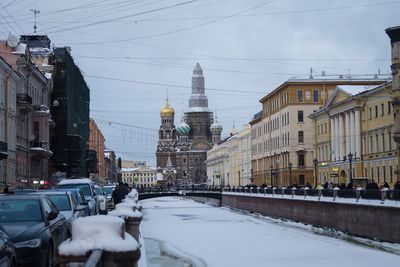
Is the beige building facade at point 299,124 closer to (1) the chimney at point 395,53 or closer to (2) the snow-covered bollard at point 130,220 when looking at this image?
(1) the chimney at point 395,53

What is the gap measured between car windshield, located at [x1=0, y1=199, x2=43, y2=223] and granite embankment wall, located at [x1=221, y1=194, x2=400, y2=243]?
22274 mm

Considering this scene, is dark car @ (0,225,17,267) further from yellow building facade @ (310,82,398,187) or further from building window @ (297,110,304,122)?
building window @ (297,110,304,122)

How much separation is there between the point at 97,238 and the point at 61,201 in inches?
528

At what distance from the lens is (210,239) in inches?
1314

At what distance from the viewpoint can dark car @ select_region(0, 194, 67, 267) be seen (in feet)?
39.7

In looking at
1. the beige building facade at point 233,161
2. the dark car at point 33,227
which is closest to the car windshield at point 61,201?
the dark car at point 33,227

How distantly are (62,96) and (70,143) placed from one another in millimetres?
4730

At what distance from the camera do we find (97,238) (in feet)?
21.5

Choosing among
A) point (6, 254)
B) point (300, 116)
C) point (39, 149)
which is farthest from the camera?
point (300, 116)

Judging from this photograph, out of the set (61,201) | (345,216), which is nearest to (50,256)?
(61,201)

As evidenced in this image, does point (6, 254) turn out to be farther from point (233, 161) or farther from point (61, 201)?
point (233, 161)

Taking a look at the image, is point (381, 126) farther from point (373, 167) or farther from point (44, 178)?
point (44, 178)

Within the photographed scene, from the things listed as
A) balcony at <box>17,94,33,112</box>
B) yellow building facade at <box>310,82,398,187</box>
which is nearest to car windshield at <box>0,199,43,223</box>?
balcony at <box>17,94,33,112</box>

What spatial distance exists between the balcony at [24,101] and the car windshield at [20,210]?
45.8m
